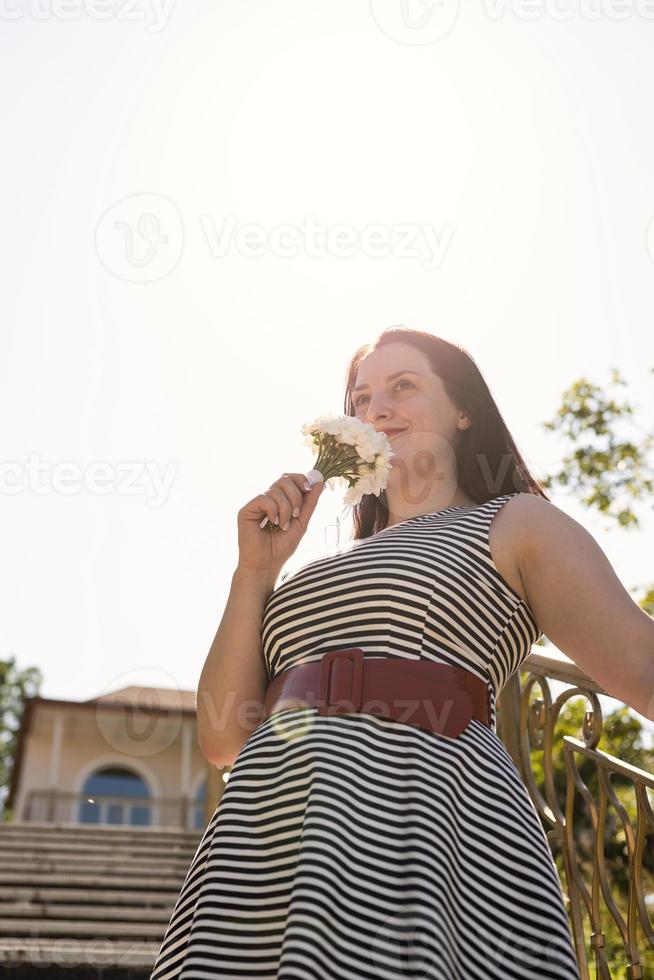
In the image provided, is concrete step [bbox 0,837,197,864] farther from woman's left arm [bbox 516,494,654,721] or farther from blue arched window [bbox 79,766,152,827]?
blue arched window [bbox 79,766,152,827]

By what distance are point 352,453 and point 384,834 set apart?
1005mm

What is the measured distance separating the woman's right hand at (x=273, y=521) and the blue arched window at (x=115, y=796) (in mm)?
20407

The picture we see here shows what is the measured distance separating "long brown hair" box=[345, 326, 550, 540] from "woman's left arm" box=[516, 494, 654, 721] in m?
0.39

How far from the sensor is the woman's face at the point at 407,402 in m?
2.46

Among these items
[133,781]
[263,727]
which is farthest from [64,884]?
[133,781]

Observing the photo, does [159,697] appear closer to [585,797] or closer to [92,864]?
[92,864]

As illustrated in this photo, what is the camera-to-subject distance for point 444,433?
2.49 m

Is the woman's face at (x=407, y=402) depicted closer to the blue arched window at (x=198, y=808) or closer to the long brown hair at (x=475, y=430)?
the long brown hair at (x=475, y=430)

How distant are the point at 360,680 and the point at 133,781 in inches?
906

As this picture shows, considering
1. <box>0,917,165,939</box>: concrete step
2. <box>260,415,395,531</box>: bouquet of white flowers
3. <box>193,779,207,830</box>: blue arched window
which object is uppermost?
<box>260,415,395,531</box>: bouquet of white flowers

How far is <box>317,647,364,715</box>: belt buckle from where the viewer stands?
66.4 inches

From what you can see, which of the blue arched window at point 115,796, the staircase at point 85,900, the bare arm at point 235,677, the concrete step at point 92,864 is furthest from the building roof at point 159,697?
the bare arm at point 235,677

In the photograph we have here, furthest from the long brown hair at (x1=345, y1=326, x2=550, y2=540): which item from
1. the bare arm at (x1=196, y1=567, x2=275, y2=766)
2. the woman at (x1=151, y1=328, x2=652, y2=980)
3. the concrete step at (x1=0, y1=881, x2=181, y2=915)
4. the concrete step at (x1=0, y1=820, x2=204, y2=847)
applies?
the concrete step at (x1=0, y1=820, x2=204, y2=847)

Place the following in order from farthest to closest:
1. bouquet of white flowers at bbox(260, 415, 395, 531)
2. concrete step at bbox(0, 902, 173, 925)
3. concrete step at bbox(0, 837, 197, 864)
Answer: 1. concrete step at bbox(0, 837, 197, 864)
2. concrete step at bbox(0, 902, 173, 925)
3. bouquet of white flowers at bbox(260, 415, 395, 531)
